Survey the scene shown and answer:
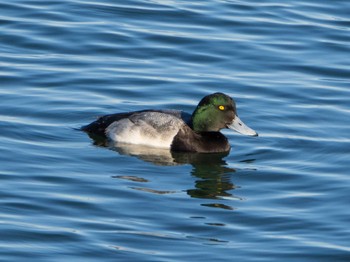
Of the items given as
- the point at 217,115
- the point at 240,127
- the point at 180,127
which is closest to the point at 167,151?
the point at 180,127

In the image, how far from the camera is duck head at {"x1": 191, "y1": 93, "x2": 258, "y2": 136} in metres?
16.1

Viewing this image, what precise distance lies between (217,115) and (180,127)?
1.72ft

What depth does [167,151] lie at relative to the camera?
1605cm

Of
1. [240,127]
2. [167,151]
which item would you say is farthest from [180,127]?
[240,127]

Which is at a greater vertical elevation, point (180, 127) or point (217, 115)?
point (217, 115)

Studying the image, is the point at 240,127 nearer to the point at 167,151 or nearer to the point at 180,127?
the point at 180,127

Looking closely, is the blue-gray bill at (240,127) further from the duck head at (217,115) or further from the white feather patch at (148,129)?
the white feather patch at (148,129)

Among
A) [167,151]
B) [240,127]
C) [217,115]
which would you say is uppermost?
[217,115]

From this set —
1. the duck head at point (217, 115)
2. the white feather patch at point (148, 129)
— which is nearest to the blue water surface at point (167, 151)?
the white feather patch at point (148, 129)

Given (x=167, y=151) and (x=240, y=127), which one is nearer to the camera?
(x=167, y=151)

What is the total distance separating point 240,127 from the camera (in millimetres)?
16156

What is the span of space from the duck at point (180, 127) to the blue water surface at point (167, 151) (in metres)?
0.22

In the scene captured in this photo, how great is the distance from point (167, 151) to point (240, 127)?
1.03 m

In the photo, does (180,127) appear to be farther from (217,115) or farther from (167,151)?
(217,115)
